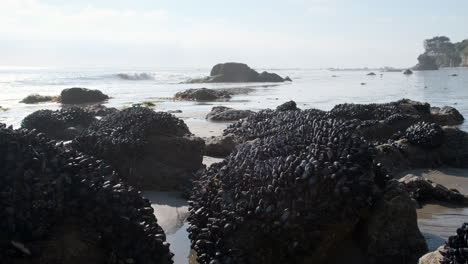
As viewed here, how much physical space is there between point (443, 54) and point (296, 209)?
129144 millimetres

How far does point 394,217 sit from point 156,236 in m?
1.97

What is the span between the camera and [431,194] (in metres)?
5.73

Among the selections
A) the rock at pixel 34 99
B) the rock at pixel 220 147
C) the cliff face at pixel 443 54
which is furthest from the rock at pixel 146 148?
the cliff face at pixel 443 54

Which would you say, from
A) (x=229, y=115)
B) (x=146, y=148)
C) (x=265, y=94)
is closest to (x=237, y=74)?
(x=265, y=94)

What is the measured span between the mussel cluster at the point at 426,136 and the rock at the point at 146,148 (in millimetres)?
3542

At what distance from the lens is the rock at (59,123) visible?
34.8 ft

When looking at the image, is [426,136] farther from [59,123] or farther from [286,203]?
[59,123]

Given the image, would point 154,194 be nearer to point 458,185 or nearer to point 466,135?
point 458,185

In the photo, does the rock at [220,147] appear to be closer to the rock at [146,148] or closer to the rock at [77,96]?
the rock at [146,148]

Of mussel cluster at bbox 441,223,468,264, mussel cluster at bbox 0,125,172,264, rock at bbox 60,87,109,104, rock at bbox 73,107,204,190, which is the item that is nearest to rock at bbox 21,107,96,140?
rock at bbox 73,107,204,190

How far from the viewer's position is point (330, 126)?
16.6 ft

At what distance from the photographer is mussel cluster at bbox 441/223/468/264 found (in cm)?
297

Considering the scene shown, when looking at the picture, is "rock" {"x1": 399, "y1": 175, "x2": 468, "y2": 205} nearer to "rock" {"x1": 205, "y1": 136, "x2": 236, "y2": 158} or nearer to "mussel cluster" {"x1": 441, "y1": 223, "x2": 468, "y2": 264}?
"mussel cluster" {"x1": 441, "y1": 223, "x2": 468, "y2": 264}

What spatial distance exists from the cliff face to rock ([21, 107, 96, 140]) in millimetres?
96608
